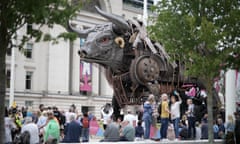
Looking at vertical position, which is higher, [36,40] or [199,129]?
[36,40]

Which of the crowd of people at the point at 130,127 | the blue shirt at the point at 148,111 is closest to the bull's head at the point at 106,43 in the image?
the crowd of people at the point at 130,127

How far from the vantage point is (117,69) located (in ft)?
73.0

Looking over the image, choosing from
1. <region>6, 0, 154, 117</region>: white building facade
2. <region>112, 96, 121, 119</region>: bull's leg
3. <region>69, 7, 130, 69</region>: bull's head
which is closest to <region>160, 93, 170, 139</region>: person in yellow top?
<region>69, 7, 130, 69</region>: bull's head

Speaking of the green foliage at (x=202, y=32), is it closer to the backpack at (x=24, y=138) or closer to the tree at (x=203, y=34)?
the tree at (x=203, y=34)

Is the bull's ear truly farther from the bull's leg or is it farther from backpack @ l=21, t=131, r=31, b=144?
backpack @ l=21, t=131, r=31, b=144

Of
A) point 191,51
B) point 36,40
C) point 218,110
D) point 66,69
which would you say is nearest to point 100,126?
point 218,110

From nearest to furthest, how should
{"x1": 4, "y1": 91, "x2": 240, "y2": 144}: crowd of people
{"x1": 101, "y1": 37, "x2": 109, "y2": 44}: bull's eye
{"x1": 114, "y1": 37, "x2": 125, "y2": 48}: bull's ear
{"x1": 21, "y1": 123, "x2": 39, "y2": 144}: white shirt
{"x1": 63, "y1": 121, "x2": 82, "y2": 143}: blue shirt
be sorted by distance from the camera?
{"x1": 21, "y1": 123, "x2": 39, "y2": 144}: white shirt
{"x1": 4, "y1": 91, "x2": 240, "y2": 144}: crowd of people
{"x1": 63, "y1": 121, "x2": 82, "y2": 143}: blue shirt
{"x1": 101, "y1": 37, "x2": 109, "y2": 44}: bull's eye
{"x1": 114, "y1": 37, "x2": 125, "y2": 48}: bull's ear

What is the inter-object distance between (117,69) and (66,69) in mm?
43911

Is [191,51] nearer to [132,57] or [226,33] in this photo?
[226,33]

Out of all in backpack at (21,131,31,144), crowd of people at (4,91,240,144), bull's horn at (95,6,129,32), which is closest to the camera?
backpack at (21,131,31,144)

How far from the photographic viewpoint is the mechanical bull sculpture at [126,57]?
21.2 meters

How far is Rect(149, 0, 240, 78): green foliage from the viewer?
540 inches

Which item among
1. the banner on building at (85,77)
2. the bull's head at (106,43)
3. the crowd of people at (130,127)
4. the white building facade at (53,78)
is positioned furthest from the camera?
the banner on building at (85,77)

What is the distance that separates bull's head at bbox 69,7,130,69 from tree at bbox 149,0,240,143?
21.3 feet
